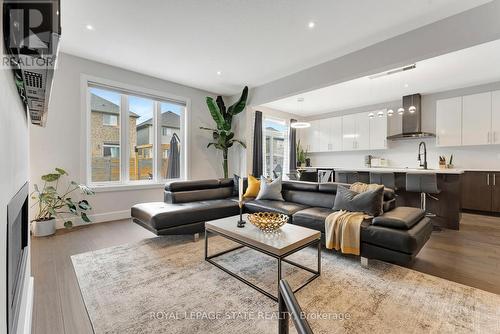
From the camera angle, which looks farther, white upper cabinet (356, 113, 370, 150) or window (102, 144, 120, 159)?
white upper cabinet (356, 113, 370, 150)

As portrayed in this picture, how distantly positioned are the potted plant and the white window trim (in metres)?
0.30

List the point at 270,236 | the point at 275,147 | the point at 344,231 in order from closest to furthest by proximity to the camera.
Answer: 1. the point at 270,236
2. the point at 344,231
3. the point at 275,147

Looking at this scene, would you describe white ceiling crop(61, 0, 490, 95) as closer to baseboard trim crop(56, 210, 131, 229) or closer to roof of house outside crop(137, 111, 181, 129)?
roof of house outside crop(137, 111, 181, 129)

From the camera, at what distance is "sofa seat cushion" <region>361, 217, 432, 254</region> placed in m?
2.10

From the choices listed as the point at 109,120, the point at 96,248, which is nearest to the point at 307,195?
the point at 96,248

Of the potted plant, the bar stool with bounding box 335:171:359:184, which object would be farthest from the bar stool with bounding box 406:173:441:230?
the potted plant

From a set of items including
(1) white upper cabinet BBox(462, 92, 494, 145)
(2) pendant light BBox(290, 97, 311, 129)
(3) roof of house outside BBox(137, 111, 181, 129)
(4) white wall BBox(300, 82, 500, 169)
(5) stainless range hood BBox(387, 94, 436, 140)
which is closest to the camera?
(1) white upper cabinet BBox(462, 92, 494, 145)

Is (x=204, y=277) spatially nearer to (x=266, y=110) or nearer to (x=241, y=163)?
(x=241, y=163)

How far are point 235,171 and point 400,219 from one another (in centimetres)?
416

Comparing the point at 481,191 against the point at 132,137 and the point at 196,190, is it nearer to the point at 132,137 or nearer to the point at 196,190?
the point at 196,190

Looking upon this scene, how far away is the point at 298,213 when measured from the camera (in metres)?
2.96

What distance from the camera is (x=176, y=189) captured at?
362 centimetres

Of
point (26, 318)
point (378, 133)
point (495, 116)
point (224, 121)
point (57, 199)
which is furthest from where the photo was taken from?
point (378, 133)

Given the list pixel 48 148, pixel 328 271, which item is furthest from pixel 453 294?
pixel 48 148
